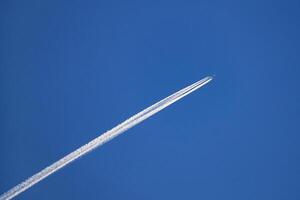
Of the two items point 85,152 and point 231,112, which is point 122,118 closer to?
point 85,152

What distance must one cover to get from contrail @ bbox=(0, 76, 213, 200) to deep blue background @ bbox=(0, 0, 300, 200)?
0.7 inches

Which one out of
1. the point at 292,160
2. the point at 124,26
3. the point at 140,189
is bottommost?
the point at 292,160

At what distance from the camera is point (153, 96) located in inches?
46.4

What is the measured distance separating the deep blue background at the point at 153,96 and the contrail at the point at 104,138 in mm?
19

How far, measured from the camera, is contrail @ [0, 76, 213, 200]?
3.84 ft

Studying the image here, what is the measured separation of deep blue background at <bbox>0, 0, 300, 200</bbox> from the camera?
Result: 45.6 inches

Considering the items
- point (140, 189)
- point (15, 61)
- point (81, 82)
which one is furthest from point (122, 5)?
point (140, 189)

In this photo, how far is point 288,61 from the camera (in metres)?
1.15

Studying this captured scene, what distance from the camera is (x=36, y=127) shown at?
1.24 m

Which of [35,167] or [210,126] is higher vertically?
[35,167]

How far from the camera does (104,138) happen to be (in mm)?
1204

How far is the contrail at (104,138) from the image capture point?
1172mm

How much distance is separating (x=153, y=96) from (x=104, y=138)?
0.77 ft

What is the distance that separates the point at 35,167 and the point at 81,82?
358 mm
